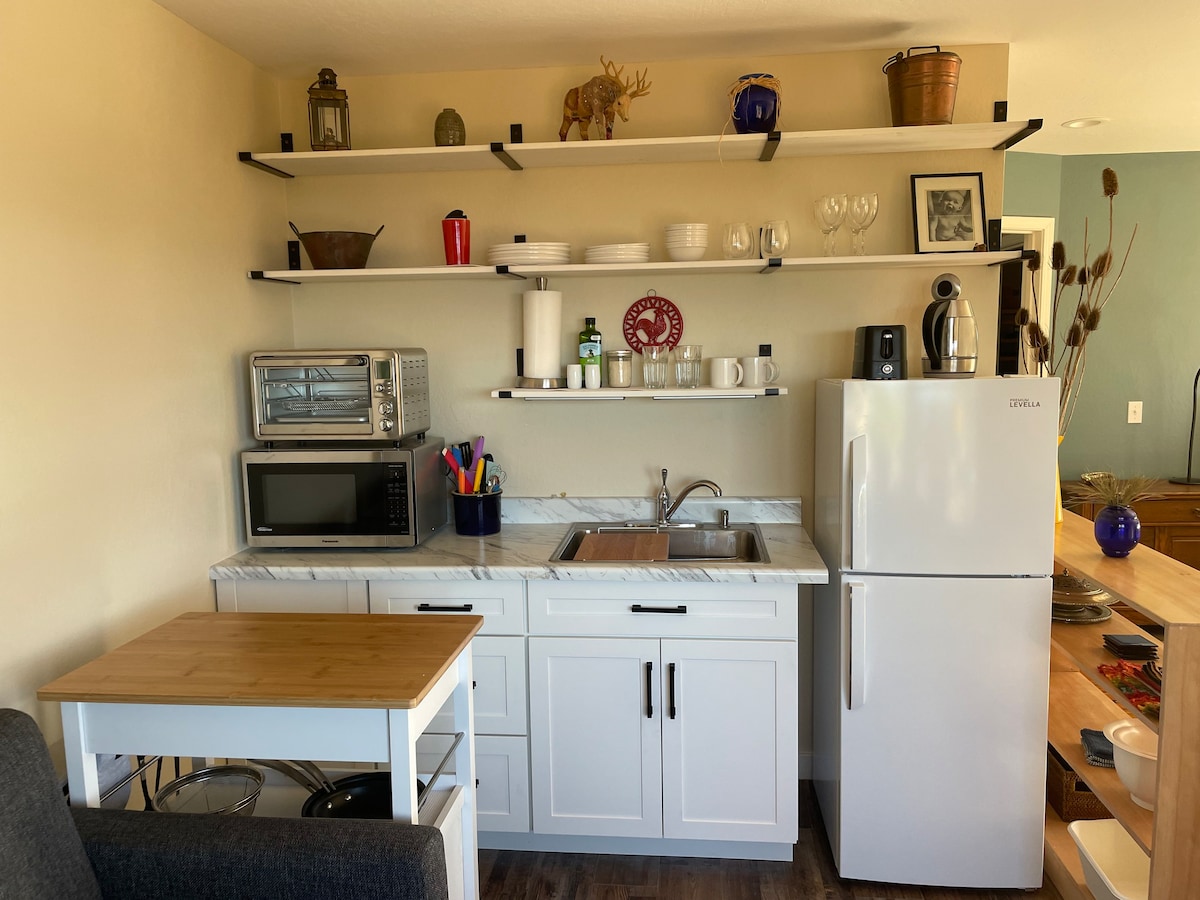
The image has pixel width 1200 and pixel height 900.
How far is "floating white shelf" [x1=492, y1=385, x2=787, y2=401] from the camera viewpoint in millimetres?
2730

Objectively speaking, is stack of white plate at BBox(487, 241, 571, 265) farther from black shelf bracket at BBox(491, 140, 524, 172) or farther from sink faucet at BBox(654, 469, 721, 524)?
sink faucet at BBox(654, 469, 721, 524)

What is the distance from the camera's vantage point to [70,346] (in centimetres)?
200

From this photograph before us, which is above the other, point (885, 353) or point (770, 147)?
point (770, 147)

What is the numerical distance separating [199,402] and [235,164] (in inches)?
30.4

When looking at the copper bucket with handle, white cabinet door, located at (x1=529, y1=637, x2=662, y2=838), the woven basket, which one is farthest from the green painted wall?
white cabinet door, located at (x1=529, y1=637, x2=662, y2=838)

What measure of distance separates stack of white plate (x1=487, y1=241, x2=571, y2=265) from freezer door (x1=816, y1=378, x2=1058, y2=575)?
1.00m

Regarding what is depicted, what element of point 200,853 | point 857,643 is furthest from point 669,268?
point 200,853

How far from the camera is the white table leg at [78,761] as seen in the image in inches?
67.2

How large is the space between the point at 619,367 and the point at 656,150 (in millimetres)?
681

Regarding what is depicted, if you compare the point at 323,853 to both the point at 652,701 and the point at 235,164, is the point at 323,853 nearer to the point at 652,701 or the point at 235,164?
the point at 652,701

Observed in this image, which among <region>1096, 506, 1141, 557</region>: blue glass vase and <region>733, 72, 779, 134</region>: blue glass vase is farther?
<region>733, 72, 779, 134</region>: blue glass vase

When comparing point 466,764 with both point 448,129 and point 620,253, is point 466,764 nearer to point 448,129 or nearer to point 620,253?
point 620,253

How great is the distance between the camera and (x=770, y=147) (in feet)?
8.81

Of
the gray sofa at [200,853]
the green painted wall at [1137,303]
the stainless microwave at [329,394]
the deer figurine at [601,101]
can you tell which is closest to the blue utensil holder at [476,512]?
Answer: the stainless microwave at [329,394]
